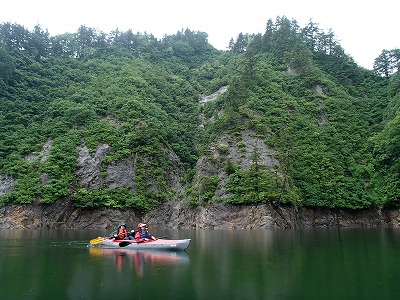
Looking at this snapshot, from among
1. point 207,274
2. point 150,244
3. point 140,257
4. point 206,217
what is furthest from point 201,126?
point 207,274

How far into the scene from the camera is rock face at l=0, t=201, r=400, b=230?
5491 centimetres

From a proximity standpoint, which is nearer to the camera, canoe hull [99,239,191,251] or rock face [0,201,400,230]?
canoe hull [99,239,191,251]

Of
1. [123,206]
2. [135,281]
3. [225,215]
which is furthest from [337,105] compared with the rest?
[135,281]

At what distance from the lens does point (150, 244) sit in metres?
28.3

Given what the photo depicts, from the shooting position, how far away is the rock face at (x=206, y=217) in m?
54.9

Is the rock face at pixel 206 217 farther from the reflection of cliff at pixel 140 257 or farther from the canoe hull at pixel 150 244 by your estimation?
the reflection of cliff at pixel 140 257

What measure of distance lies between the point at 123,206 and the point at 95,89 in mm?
32672

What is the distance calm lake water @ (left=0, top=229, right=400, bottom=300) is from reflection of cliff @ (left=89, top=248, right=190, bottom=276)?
58 millimetres

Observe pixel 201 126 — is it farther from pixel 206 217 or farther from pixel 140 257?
pixel 140 257

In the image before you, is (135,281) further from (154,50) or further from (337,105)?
(154,50)

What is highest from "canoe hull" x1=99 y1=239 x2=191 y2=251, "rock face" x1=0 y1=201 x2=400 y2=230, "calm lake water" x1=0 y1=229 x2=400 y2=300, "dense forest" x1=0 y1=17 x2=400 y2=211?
"dense forest" x1=0 y1=17 x2=400 y2=211

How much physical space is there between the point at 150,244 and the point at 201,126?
55.8m

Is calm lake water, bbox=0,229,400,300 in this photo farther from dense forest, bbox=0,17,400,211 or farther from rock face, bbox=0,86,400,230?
dense forest, bbox=0,17,400,211

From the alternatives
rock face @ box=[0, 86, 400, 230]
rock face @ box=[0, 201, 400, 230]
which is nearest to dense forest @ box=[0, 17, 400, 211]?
rock face @ box=[0, 86, 400, 230]
